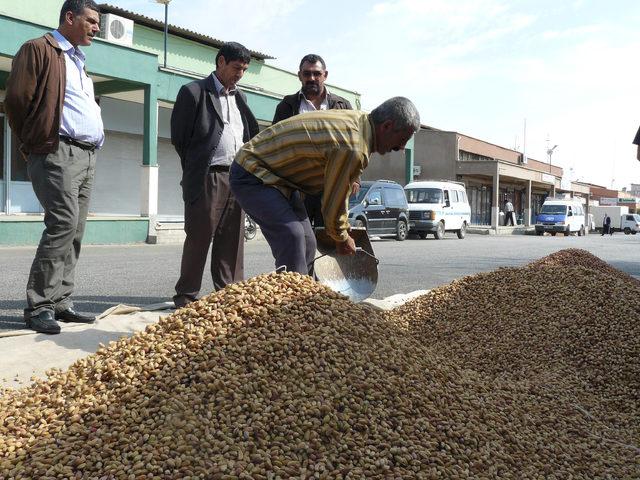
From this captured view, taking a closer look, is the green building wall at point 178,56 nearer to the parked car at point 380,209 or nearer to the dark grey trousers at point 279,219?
the parked car at point 380,209

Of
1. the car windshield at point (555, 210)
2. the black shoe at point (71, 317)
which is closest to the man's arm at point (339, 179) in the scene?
the black shoe at point (71, 317)

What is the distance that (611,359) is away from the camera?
174 inches

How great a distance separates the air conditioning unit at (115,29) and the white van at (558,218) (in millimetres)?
25808

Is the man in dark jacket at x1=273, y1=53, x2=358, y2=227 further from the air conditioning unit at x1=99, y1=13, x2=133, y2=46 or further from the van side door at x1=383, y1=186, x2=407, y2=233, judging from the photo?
the van side door at x1=383, y1=186, x2=407, y2=233

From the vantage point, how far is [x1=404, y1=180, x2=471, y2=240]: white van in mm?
24375

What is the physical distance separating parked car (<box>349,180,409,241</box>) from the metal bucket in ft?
48.4

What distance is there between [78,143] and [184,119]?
33.8 inches

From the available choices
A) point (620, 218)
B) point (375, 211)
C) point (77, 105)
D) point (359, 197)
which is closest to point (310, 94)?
point (77, 105)

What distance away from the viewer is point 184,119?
16.9 feet

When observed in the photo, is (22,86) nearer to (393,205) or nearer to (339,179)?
(339,179)

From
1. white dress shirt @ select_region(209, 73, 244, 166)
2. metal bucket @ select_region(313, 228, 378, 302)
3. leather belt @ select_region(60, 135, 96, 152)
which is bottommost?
metal bucket @ select_region(313, 228, 378, 302)

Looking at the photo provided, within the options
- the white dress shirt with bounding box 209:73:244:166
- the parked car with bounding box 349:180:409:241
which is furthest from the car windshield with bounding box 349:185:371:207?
the white dress shirt with bounding box 209:73:244:166

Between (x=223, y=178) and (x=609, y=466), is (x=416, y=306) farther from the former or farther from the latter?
(x=609, y=466)

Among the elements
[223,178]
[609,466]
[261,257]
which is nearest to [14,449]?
[609,466]
